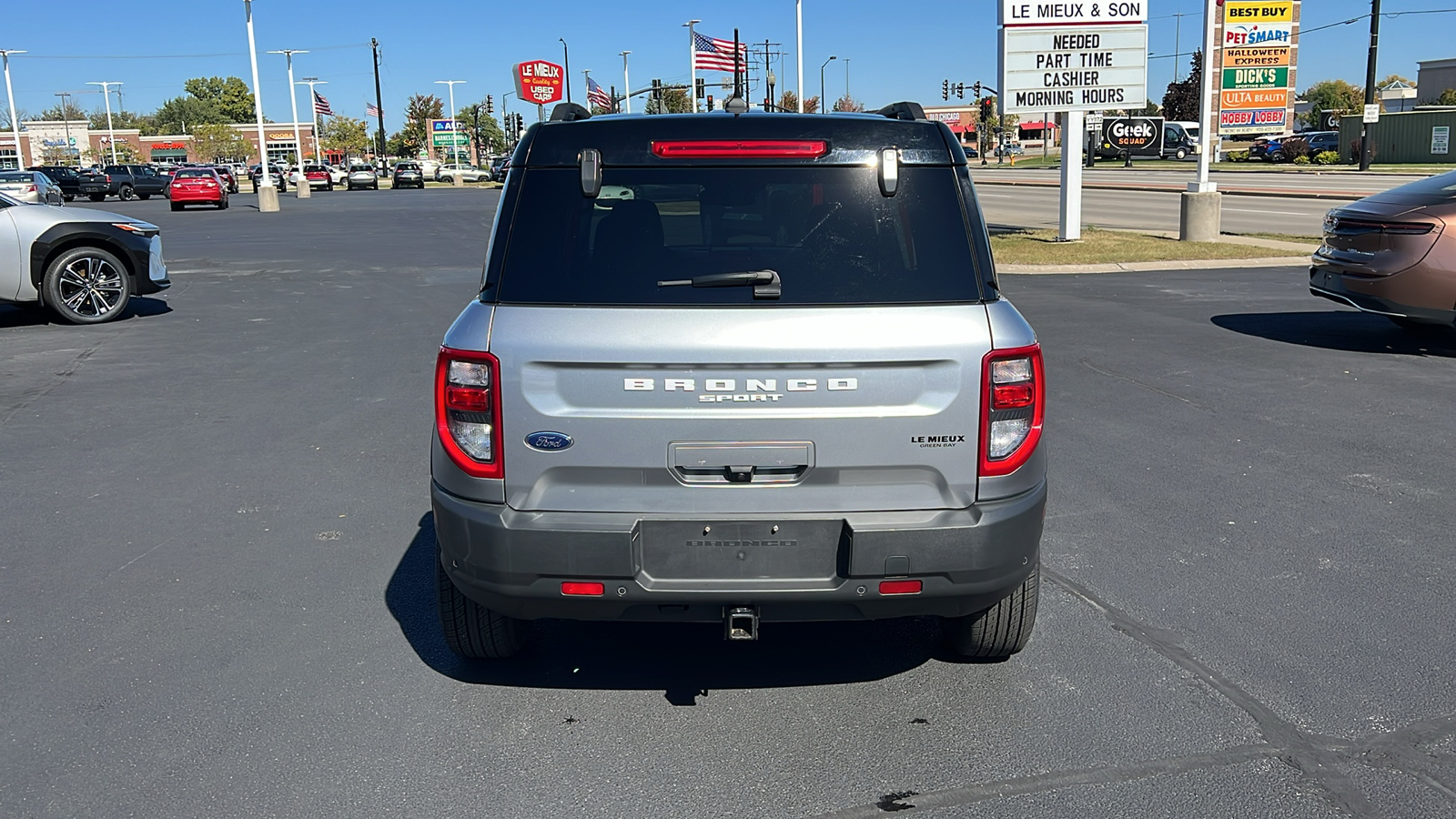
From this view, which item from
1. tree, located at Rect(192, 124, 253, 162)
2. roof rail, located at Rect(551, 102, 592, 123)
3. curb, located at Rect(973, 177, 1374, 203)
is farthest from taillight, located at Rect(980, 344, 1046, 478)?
tree, located at Rect(192, 124, 253, 162)

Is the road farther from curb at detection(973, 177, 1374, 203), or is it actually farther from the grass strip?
the grass strip

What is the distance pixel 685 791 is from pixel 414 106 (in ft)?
444

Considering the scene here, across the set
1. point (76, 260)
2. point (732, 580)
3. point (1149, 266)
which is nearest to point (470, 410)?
point (732, 580)

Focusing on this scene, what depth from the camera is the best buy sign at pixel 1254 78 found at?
92.7 feet

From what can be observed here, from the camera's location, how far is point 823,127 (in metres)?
3.79

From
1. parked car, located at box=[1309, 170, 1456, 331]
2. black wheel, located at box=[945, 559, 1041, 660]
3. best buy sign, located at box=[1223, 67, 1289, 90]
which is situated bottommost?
black wheel, located at box=[945, 559, 1041, 660]

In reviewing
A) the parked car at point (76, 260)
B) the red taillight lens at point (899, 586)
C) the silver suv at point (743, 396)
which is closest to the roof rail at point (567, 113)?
the silver suv at point (743, 396)

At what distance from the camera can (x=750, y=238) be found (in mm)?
3900

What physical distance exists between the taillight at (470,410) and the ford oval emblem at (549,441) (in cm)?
10

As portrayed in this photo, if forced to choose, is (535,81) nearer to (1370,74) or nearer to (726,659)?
(1370,74)

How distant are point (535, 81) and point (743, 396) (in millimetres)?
69795

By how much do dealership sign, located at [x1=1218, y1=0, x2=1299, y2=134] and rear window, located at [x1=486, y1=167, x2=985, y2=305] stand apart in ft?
90.1

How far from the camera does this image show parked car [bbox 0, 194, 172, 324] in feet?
41.5

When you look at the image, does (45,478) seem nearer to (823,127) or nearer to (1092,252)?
(823,127)
